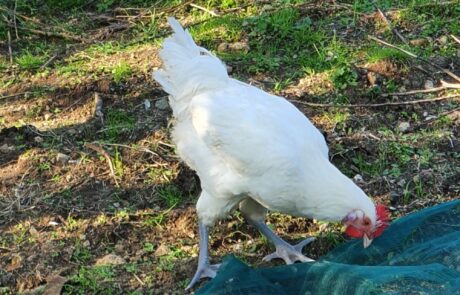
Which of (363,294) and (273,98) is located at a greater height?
(273,98)

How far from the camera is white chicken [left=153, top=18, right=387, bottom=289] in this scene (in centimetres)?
328

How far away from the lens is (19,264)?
3758 mm

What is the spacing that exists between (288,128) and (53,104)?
2410 millimetres

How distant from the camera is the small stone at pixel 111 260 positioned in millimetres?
3770

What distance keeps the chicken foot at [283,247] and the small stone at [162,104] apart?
149 centimetres

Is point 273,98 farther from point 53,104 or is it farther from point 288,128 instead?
point 53,104

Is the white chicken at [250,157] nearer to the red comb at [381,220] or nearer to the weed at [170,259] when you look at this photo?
the red comb at [381,220]

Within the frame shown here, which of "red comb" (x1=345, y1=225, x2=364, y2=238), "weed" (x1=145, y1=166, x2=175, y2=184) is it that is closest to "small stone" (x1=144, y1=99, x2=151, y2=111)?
"weed" (x1=145, y1=166, x2=175, y2=184)

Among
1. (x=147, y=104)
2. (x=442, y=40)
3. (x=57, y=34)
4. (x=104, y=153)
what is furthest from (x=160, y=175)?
(x=442, y=40)

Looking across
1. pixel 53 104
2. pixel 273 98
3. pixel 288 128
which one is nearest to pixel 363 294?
pixel 288 128

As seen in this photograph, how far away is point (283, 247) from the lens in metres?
3.82

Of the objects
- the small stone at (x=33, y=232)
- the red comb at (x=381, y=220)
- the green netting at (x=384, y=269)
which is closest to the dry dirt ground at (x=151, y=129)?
the small stone at (x=33, y=232)

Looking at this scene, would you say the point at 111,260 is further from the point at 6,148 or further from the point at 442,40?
the point at 442,40

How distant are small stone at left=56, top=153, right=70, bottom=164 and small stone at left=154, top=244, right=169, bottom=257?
41.9 inches
